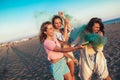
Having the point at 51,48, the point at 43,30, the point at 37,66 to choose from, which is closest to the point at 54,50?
the point at 51,48

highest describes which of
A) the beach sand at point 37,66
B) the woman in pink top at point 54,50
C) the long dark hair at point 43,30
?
the long dark hair at point 43,30

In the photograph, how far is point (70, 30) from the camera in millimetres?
7273

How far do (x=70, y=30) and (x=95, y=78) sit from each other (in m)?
4.54

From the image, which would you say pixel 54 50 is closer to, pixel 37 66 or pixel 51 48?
pixel 51 48

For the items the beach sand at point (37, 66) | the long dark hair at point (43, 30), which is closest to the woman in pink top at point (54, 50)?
the long dark hair at point (43, 30)

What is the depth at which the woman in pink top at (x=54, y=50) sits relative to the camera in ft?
18.8

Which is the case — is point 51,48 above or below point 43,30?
below

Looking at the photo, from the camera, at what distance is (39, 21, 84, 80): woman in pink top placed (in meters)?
5.72

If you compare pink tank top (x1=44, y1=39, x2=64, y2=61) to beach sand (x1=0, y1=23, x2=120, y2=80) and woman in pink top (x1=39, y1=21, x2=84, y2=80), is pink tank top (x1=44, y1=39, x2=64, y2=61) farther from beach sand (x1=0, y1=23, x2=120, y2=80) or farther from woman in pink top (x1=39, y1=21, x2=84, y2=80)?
beach sand (x1=0, y1=23, x2=120, y2=80)

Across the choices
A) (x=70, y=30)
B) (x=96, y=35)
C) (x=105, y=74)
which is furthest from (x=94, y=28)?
(x=105, y=74)

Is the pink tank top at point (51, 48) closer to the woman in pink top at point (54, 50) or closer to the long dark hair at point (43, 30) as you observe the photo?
the woman in pink top at point (54, 50)

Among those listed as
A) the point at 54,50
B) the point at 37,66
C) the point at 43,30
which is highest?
the point at 43,30

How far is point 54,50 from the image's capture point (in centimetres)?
575

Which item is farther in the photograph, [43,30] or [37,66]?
[37,66]
